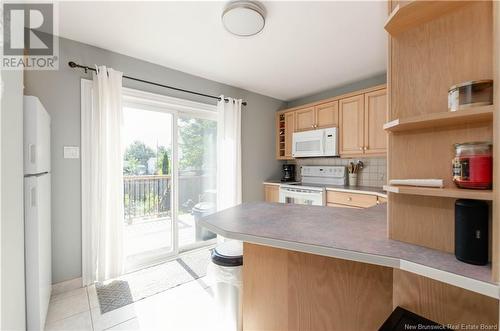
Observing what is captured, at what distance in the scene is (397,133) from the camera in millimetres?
874

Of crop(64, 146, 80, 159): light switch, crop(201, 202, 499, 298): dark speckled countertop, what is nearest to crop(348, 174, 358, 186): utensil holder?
crop(201, 202, 499, 298): dark speckled countertop

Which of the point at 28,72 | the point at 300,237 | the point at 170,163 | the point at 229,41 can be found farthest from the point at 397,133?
the point at 28,72

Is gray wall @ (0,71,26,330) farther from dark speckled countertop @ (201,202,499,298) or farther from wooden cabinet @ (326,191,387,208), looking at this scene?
wooden cabinet @ (326,191,387,208)

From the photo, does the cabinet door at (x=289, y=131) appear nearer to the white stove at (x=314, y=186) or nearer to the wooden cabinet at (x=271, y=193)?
the white stove at (x=314, y=186)

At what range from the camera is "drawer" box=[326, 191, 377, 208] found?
2600mm

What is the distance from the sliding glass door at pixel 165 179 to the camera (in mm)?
2516

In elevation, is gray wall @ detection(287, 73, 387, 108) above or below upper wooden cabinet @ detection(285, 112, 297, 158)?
above

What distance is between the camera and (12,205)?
1.23 meters

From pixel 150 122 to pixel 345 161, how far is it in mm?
2850

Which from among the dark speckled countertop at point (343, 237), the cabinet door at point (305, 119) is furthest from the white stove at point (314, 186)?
the dark speckled countertop at point (343, 237)

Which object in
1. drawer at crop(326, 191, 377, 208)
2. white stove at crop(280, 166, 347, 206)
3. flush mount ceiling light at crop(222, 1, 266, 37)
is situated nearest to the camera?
flush mount ceiling light at crop(222, 1, 266, 37)

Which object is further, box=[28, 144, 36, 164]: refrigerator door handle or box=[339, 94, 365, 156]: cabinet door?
box=[339, 94, 365, 156]: cabinet door

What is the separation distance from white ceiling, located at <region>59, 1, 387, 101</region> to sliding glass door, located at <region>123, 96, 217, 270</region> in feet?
2.14

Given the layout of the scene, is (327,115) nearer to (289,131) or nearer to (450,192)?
(289,131)
